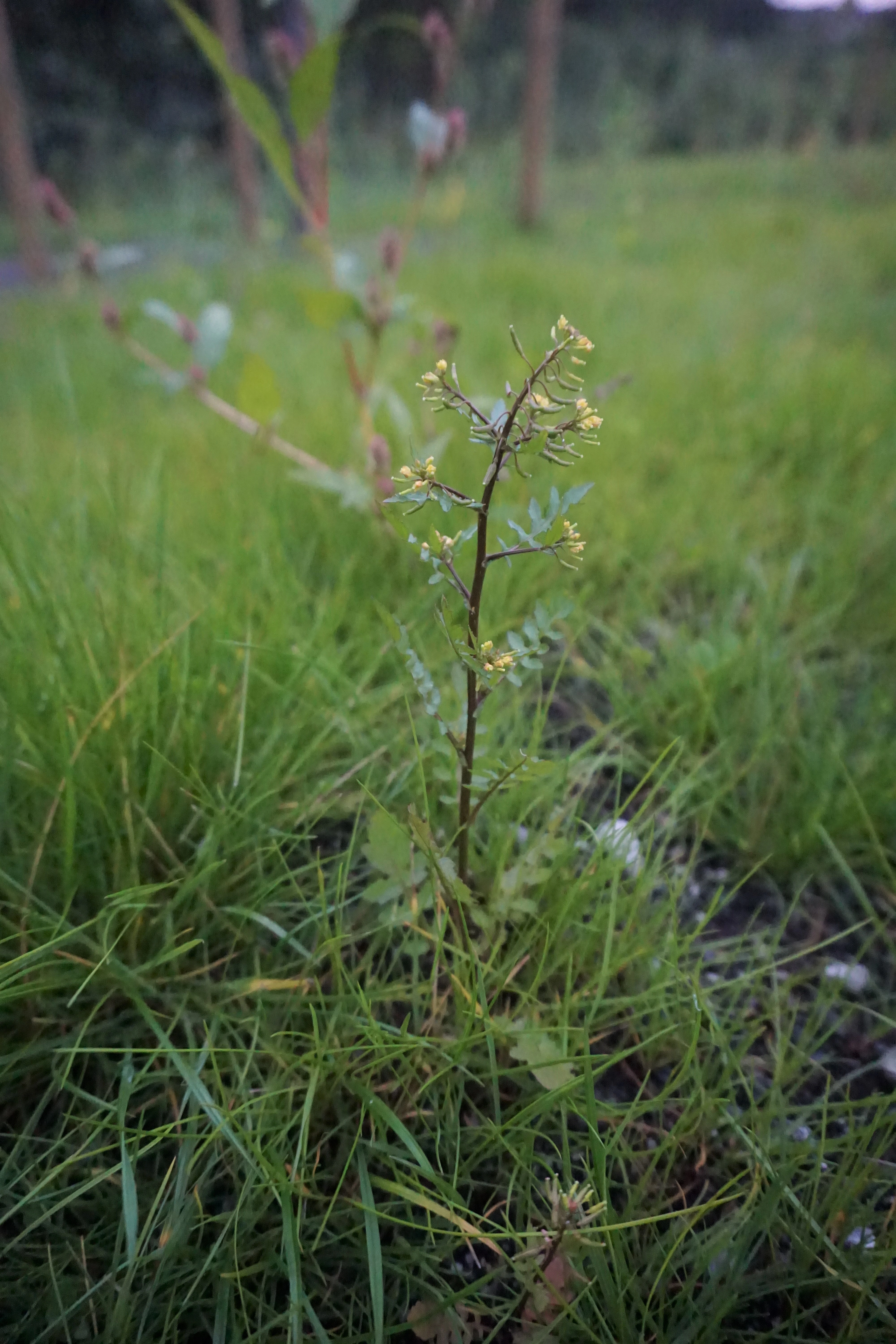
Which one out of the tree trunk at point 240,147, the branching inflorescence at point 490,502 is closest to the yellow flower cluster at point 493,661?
the branching inflorescence at point 490,502

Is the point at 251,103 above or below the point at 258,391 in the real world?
above

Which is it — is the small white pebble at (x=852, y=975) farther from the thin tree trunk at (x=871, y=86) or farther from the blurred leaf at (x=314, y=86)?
the thin tree trunk at (x=871, y=86)

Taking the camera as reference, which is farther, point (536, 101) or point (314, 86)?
point (536, 101)

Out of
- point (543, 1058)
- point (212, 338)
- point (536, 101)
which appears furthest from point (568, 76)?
point (543, 1058)

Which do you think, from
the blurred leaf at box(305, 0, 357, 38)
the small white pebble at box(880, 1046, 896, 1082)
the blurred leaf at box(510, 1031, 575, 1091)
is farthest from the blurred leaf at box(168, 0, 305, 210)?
the small white pebble at box(880, 1046, 896, 1082)

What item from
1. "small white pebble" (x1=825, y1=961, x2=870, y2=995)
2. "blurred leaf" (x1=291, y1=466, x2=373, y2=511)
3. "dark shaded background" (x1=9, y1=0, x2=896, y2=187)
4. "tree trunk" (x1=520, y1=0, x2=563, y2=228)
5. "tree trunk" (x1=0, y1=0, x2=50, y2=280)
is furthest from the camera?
"dark shaded background" (x1=9, y1=0, x2=896, y2=187)

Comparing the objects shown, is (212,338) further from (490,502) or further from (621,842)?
(621,842)

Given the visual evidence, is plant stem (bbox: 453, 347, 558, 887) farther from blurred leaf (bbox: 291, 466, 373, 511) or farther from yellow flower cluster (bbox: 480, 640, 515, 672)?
blurred leaf (bbox: 291, 466, 373, 511)
